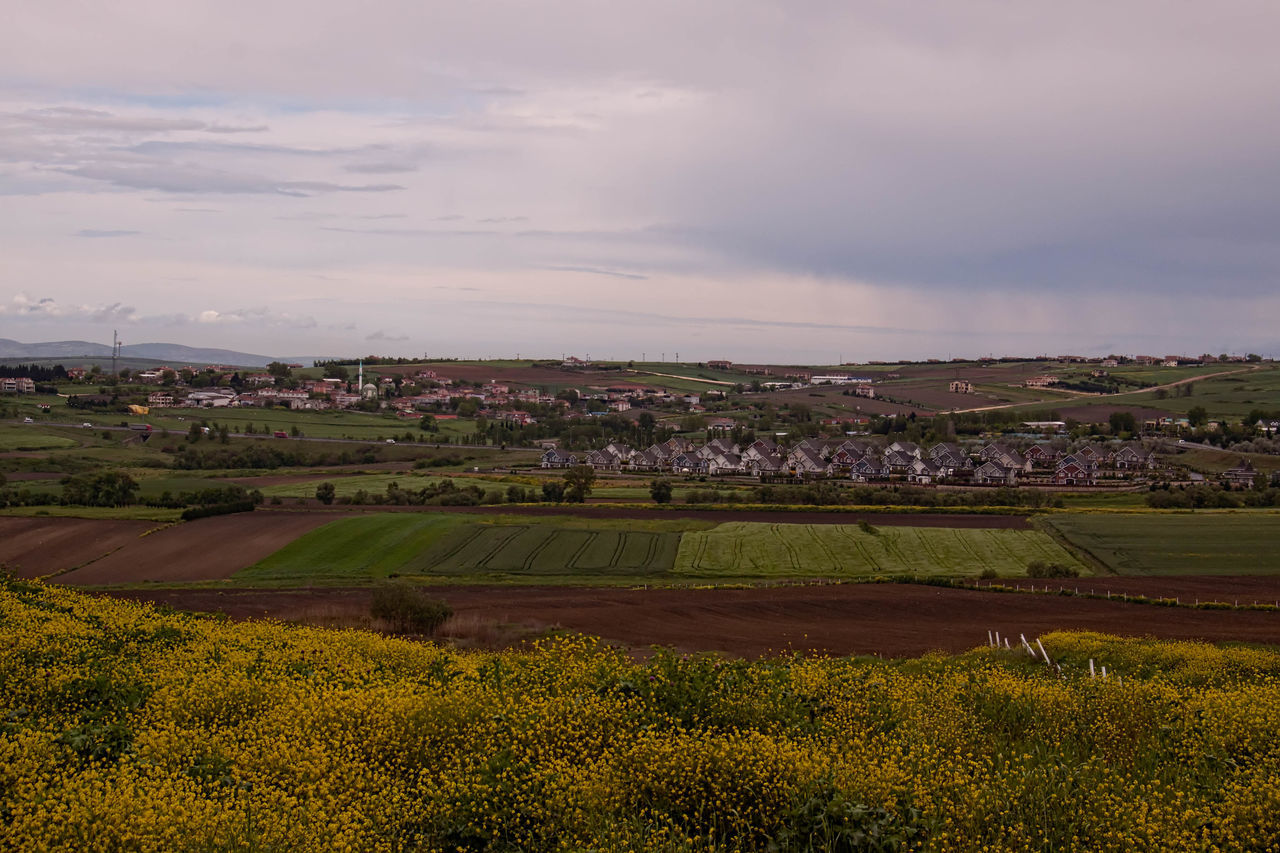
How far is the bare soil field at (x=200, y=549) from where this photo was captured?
5050cm

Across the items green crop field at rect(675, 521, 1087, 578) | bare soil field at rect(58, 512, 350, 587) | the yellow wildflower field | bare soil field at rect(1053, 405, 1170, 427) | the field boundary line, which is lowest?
bare soil field at rect(58, 512, 350, 587)

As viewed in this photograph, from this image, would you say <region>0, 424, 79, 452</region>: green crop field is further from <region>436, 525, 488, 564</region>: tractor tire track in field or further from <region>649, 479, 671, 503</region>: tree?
<region>649, 479, 671, 503</region>: tree

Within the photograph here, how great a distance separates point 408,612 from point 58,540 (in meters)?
34.0

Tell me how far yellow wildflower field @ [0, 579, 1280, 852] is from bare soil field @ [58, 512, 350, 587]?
1395 inches

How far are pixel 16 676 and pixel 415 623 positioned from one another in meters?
19.9

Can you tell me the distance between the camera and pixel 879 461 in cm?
11031

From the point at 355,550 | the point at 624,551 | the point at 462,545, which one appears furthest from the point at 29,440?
the point at 624,551

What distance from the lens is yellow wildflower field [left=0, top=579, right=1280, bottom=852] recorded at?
10.2 m

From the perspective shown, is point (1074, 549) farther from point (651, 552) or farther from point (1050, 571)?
point (651, 552)

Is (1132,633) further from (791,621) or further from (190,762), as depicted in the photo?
(190,762)

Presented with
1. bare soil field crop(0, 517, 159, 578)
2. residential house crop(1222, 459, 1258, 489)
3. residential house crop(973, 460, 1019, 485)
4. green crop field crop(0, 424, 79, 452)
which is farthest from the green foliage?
residential house crop(1222, 459, 1258, 489)

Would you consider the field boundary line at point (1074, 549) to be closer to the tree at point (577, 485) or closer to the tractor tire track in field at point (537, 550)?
the tractor tire track in field at point (537, 550)

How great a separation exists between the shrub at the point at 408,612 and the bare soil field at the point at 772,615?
60cm

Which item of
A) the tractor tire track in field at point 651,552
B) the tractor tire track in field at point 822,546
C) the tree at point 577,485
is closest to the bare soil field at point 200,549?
the tree at point 577,485
